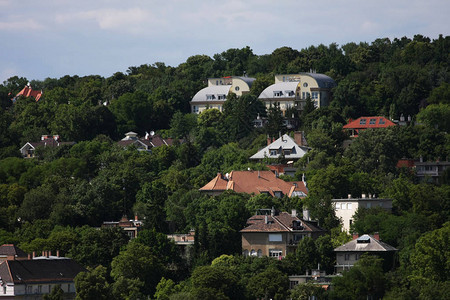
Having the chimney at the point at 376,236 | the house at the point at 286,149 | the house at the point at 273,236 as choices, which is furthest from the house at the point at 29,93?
the chimney at the point at 376,236

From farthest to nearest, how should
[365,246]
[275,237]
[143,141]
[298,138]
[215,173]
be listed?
1. [143,141]
2. [298,138]
3. [215,173]
4. [275,237]
5. [365,246]

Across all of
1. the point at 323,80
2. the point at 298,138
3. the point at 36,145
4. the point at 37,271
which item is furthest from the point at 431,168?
the point at 37,271

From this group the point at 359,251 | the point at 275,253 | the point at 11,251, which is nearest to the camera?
the point at 359,251

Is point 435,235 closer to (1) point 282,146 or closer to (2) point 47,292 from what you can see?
(2) point 47,292

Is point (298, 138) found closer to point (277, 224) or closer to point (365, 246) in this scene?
point (277, 224)

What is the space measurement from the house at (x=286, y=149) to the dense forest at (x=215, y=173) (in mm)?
1277

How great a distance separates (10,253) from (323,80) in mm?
51498

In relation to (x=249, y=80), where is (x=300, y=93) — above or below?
below

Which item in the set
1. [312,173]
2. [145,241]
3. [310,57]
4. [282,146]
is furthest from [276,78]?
[145,241]

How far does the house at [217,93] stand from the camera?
129750mm

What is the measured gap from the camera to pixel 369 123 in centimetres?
11444

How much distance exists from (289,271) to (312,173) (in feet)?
70.1

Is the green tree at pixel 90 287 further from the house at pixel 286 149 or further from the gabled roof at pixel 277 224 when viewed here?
the house at pixel 286 149

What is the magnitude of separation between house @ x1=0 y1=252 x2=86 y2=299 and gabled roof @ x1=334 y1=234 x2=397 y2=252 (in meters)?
17.6
